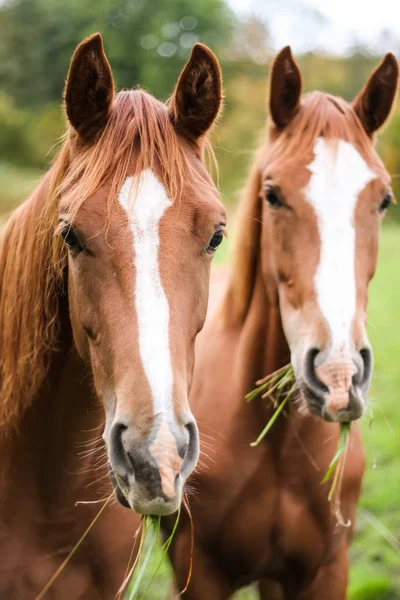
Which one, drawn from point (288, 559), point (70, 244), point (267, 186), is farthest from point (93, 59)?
point (288, 559)

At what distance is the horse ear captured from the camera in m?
3.03

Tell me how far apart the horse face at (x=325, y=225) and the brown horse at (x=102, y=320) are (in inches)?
25.7

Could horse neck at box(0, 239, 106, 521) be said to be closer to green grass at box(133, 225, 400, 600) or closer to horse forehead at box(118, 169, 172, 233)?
horse forehead at box(118, 169, 172, 233)

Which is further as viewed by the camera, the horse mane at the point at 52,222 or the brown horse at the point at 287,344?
the brown horse at the point at 287,344

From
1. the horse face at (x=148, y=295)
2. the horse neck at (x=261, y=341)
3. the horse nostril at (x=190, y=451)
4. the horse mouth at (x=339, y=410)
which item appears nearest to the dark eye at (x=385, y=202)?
the horse neck at (x=261, y=341)

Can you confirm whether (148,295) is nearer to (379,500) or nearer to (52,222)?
(52,222)

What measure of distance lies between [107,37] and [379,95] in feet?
128

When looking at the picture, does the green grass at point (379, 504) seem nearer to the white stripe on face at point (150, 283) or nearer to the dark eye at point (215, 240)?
the dark eye at point (215, 240)

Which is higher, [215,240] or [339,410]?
[215,240]

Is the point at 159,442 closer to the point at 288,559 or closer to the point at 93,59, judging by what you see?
the point at 93,59

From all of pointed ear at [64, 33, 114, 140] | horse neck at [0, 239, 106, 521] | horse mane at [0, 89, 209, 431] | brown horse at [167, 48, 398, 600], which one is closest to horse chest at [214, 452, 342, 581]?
brown horse at [167, 48, 398, 600]

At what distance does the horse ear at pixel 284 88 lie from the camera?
303 centimetres

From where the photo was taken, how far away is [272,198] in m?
2.89

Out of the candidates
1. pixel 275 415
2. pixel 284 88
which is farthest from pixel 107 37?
pixel 275 415
